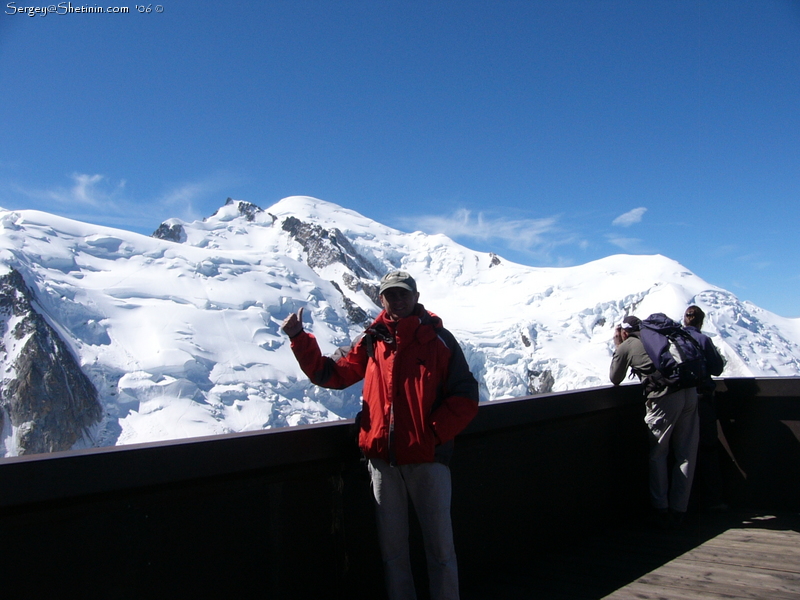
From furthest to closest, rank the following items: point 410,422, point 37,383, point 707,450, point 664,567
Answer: point 37,383 < point 707,450 < point 664,567 < point 410,422

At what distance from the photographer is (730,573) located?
3666 millimetres

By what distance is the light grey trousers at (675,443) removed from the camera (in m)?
4.71

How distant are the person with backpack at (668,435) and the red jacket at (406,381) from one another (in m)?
2.39

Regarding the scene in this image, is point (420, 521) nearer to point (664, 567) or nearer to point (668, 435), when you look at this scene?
point (664, 567)

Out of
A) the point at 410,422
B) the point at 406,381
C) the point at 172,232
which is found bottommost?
the point at 410,422

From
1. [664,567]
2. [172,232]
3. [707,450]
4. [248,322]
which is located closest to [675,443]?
[707,450]

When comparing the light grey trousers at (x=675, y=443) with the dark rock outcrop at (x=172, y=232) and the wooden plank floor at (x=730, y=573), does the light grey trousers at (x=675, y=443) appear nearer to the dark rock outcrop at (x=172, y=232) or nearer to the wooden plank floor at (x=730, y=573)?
the wooden plank floor at (x=730, y=573)

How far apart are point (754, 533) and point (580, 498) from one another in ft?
4.11

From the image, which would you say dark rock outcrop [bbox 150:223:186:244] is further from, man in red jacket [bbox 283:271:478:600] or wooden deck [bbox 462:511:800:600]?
man in red jacket [bbox 283:271:478:600]

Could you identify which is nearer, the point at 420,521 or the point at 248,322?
the point at 420,521

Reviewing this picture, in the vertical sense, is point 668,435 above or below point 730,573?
above

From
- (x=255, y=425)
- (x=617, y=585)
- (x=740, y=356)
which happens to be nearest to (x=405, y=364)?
(x=617, y=585)

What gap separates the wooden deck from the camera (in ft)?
11.2

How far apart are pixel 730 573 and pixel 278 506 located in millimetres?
2706
